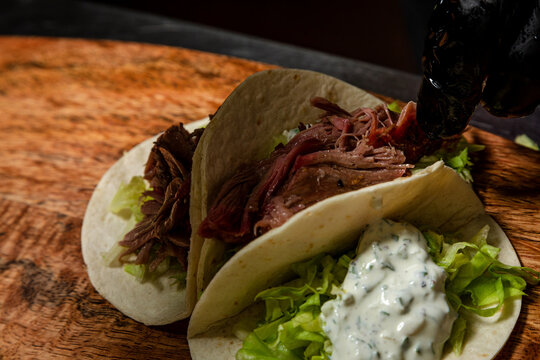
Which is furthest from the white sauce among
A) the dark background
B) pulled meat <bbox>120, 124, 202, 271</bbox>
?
the dark background

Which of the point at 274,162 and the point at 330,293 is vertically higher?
the point at 274,162

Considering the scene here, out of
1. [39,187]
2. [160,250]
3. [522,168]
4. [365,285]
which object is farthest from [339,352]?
[39,187]

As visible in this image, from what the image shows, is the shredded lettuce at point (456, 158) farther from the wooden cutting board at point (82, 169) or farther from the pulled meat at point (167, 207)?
the pulled meat at point (167, 207)

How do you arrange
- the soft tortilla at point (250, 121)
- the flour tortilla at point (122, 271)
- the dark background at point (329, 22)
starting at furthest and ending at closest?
the dark background at point (329, 22) → the flour tortilla at point (122, 271) → the soft tortilla at point (250, 121)

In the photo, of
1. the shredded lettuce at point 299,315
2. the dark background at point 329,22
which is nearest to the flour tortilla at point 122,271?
the shredded lettuce at point 299,315

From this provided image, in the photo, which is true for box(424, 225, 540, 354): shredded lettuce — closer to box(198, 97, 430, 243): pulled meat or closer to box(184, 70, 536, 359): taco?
box(184, 70, 536, 359): taco

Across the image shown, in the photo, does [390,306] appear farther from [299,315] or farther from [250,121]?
[250,121]

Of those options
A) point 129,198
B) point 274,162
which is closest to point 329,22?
point 129,198
